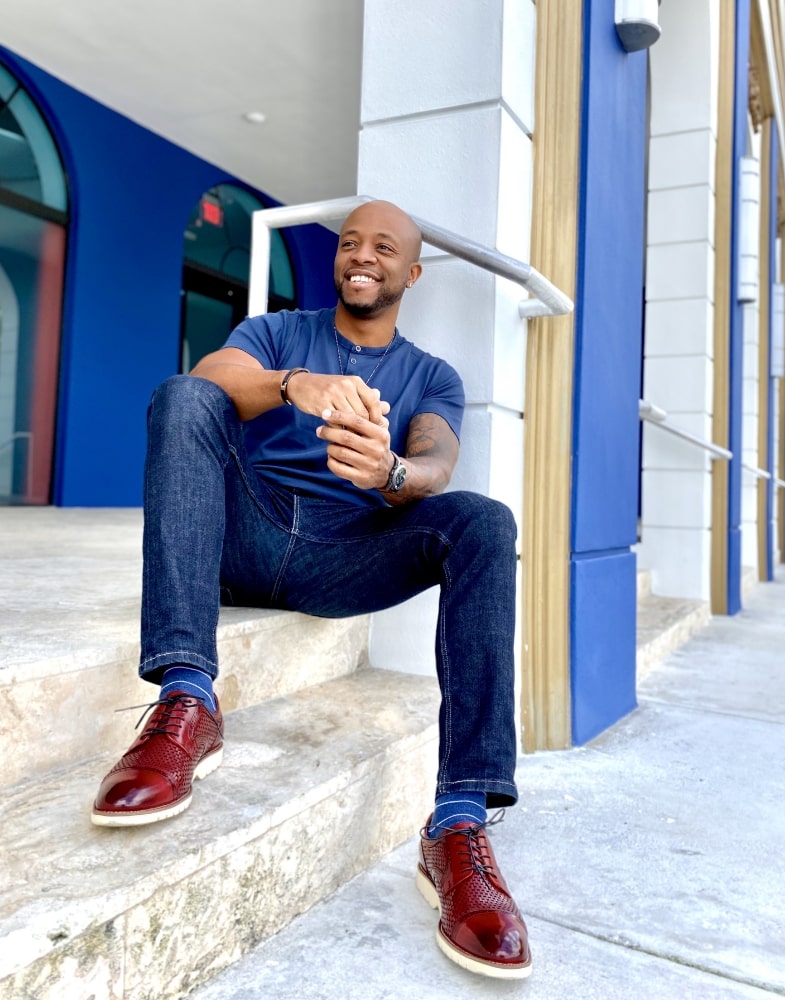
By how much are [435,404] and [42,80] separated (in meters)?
5.01

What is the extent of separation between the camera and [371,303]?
150cm

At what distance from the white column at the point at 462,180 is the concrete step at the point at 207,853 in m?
0.48

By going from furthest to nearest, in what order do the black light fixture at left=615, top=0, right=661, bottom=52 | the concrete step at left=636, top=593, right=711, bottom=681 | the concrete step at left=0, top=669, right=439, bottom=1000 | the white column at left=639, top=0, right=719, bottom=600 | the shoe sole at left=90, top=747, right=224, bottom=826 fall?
the white column at left=639, top=0, right=719, bottom=600
the concrete step at left=636, top=593, right=711, bottom=681
the black light fixture at left=615, top=0, right=661, bottom=52
the shoe sole at left=90, top=747, right=224, bottom=826
the concrete step at left=0, top=669, right=439, bottom=1000

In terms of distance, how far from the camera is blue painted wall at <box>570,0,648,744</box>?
6.29ft

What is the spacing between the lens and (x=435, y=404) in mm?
1507

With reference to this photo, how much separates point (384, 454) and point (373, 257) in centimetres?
51

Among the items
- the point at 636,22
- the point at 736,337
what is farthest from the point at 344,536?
the point at 736,337

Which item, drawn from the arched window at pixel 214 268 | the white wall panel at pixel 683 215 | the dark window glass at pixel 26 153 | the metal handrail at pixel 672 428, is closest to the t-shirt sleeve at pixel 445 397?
the metal handrail at pixel 672 428

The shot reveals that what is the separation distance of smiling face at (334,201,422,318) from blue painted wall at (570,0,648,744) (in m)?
Answer: 0.58

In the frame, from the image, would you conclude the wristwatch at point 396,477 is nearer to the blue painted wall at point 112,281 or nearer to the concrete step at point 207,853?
the concrete step at point 207,853

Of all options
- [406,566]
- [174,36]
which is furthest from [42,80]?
[406,566]

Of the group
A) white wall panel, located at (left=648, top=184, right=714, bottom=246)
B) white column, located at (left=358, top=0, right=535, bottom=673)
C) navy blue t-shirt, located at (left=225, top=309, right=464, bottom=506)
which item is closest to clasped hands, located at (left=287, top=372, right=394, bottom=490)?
navy blue t-shirt, located at (left=225, top=309, right=464, bottom=506)

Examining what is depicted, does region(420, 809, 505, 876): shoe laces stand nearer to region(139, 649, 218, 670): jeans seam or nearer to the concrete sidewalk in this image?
the concrete sidewalk

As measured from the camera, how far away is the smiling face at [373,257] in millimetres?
1485
